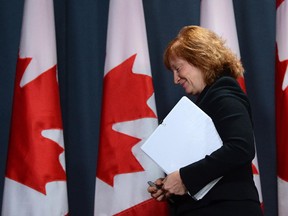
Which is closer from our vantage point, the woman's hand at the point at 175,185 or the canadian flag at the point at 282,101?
the woman's hand at the point at 175,185

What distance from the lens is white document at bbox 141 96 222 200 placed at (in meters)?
1.04

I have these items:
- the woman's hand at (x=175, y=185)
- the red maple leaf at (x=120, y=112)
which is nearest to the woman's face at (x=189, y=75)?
the woman's hand at (x=175, y=185)

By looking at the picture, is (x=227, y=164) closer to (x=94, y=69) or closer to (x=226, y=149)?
(x=226, y=149)

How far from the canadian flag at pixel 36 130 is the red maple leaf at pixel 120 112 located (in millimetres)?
152

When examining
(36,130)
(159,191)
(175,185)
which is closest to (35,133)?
(36,130)

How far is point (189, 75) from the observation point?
117 centimetres

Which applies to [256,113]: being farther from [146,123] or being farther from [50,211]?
[50,211]

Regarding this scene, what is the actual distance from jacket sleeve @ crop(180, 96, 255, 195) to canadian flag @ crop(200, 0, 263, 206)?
25.4 inches

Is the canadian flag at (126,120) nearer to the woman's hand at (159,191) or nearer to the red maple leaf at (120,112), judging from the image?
the red maple leaf at (120,112)

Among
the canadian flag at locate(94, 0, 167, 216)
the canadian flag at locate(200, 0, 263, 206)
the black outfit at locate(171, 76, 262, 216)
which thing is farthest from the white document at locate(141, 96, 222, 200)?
the canadian flag at locate(200, 0, 263, 206)

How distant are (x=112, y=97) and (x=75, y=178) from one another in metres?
0.36

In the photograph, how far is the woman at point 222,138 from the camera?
0.99m

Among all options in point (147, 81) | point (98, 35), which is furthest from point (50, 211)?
point (98, 35)

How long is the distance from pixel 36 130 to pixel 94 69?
349 millimetres
